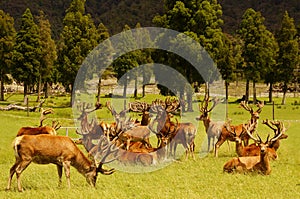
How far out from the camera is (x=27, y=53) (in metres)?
39.5

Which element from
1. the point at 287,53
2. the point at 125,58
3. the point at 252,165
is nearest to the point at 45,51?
the point at 125,58

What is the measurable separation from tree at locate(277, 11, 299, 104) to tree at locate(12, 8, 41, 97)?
21.1 metres

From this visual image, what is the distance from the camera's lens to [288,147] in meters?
20.4

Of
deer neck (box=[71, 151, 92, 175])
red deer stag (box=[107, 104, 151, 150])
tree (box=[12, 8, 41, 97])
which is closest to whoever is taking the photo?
deer neck (box=[71, 151, 92, 175])

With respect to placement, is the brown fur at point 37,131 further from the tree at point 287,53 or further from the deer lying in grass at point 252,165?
the tree at point 287,53

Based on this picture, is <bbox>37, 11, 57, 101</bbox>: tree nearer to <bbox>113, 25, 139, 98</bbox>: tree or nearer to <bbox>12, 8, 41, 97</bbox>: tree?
<bbox>12, 8, 41, 97</bbox>: tree

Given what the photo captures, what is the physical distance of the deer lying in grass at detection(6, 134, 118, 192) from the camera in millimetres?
10352

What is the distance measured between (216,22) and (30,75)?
15596mm

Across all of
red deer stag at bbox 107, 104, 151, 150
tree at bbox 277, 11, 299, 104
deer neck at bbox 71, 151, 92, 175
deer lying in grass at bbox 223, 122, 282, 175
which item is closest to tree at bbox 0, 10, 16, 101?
tree at bbox 277, 11, 299, 104

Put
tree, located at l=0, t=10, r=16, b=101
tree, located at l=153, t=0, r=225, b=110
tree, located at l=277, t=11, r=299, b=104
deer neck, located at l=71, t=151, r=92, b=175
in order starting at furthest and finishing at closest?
tree, located at l=277, t=11, r=299, b=104 → tree, located at l=0, t=10, r=16, b=101 → tree, located at l=153, t=0, r=225, b=110 → deer neck, located at l=71, t=151, r=92, b=175

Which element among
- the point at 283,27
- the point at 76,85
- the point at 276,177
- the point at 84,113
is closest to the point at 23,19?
the point at 76,85

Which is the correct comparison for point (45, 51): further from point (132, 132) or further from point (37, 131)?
point (37, 131)

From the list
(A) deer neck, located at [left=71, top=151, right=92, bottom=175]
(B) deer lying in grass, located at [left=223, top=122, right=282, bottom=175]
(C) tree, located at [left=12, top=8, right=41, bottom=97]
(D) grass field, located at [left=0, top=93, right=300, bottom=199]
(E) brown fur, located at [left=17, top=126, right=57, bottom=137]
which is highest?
(C) tree, located at [left=12, top=8, right=41, bottom=97]

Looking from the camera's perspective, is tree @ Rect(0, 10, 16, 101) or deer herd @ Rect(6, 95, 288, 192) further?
tree @ Rect(0, 10, 16, 101)
